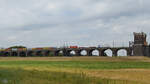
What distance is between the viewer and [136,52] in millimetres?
84188

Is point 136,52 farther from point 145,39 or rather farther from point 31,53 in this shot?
point 31,53

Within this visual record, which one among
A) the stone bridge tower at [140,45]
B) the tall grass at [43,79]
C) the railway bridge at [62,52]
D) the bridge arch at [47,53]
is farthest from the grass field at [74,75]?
the bridge arch at [47,53]

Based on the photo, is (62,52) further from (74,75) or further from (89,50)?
(74,75)

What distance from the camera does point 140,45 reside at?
3324 inches

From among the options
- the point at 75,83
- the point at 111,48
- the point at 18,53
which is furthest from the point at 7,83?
the point at 18,53

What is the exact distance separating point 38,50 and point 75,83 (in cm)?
9893

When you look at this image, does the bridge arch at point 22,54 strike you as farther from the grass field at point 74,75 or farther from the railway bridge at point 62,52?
the grass field at point 74,75

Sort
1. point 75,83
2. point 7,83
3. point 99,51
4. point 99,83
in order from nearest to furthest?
point 7,83
point 75,83
point 99,83
point 99,51

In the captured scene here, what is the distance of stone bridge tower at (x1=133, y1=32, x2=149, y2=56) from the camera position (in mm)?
83225

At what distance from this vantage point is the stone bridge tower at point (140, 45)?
83225 millimetres

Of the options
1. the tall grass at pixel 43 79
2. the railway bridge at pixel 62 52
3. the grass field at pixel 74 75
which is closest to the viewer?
the tall grass at pixel 43 79

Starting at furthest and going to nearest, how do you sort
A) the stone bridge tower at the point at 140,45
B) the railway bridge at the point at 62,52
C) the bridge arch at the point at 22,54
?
the bridge arch at the point at 22,54 → the railway bridge at the point at 62,52 → the stone bridge tower at the point at 140,45

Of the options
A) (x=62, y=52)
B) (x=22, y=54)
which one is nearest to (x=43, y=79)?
(x=62, y=52)

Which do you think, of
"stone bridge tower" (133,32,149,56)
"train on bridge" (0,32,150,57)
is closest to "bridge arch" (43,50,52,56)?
"train on bridge" (0,32,150,57)
